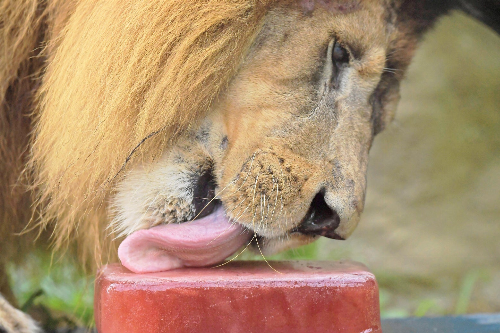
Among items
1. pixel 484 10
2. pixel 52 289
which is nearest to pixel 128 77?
pixel 484 10

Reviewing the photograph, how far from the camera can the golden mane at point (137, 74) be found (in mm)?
1130

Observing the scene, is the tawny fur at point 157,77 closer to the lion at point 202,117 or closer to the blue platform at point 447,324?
the lion at point 202,117

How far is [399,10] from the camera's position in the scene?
1385 mm

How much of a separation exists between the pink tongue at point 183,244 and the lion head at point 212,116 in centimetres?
1

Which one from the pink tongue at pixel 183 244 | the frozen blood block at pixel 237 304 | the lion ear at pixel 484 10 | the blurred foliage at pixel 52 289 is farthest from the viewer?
the blurred foliage at pixel 52 289

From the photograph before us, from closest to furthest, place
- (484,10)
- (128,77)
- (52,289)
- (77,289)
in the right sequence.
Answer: (128,77) → (484,10) → (77,289) → (52,289)

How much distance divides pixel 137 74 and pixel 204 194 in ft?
0.83

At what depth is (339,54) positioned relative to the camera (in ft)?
4.19

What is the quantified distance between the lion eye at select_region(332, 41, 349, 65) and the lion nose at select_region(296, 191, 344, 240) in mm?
290

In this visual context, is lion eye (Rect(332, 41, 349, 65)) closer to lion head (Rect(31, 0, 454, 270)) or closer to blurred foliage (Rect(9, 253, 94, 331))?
lion head (Rect(31, 0, 454, 270))

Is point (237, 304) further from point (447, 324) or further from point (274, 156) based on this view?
point (447, 324)

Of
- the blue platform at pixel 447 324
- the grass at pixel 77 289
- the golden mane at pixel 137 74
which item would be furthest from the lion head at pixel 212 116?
the blue platform at pixel 447 324

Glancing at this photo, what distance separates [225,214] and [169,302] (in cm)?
26

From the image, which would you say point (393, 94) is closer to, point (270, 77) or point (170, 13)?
point (270, 77)
